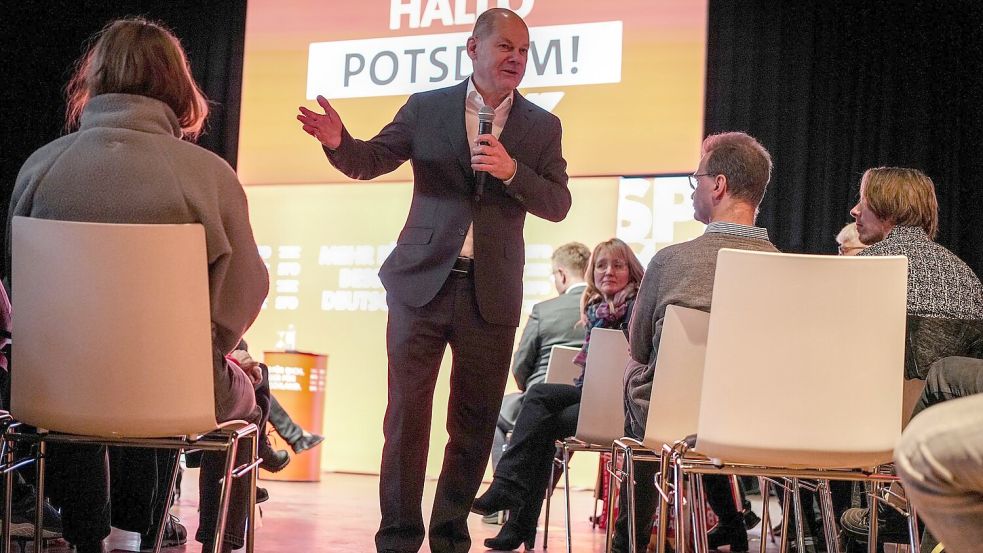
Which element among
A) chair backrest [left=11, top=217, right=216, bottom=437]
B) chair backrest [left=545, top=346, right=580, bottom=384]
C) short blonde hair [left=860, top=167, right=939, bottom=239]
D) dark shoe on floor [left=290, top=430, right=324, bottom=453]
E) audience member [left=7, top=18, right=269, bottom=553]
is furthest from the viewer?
dark shoe on floor [left=290, top=430, right=324, bottom=453]

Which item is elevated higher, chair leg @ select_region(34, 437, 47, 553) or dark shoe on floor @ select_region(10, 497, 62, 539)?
chair leg @ select_region(34, 437, 47, 553)

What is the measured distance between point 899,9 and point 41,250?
6059mm

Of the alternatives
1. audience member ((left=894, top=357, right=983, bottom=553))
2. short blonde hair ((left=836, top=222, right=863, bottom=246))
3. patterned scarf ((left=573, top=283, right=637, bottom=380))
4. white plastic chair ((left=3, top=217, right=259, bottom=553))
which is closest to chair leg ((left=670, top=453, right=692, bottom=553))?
white plastic chair ((left=3, top=217, right=259, bottom=553))

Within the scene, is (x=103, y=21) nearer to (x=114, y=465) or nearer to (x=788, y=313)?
(x=114, y=465)

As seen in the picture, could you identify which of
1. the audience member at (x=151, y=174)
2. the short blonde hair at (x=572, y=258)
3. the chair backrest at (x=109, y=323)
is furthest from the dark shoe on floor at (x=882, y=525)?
the short blonde hair at (x=572, y=258)

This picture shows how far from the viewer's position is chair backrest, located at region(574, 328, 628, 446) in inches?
140

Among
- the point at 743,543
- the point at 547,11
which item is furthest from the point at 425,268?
the point at 547,11

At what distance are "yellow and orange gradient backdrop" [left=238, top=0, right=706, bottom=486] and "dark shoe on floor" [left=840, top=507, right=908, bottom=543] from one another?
3927 millimetres

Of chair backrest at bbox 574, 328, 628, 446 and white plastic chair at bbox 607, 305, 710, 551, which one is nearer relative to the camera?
white plastic chair at bbox 607, 305, 710, 551

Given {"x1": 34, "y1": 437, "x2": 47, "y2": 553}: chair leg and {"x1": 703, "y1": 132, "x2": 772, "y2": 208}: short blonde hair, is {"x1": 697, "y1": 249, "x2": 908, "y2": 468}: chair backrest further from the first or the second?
{"x1": 34, "y1": 437, "x2": 47, "y2": 553}: chair leg

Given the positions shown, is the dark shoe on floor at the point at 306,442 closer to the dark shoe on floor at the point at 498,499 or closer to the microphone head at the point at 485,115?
the dark shoe on floor at the point at 498,499

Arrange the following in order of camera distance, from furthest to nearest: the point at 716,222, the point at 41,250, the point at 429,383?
the point at 429,383 < the point at 716,222 < the point at 41,250

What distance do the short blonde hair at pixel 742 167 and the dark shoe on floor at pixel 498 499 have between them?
1.50m

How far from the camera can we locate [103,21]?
8.02 metres
